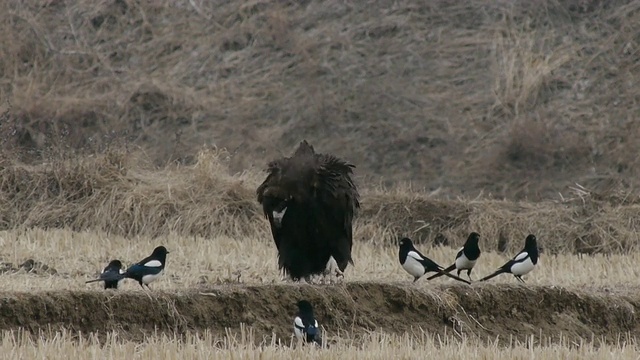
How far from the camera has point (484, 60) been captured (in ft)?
89.6

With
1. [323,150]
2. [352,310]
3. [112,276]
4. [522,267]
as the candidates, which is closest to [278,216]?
[352,310]

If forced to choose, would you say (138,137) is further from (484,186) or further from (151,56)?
(484,186)

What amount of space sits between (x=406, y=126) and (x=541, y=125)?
2.64 metres

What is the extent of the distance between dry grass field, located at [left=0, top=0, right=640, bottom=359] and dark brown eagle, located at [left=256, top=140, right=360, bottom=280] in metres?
0.45

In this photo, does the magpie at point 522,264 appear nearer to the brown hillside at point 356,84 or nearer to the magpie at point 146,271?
the magpie at point 146,271

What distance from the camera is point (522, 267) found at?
1462 cm

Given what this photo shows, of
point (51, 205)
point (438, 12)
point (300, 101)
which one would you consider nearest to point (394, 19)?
point (438, 12)

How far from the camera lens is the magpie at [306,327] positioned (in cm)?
1149

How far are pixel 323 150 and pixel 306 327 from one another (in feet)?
44.9

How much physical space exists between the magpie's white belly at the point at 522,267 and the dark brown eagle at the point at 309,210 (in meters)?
2.06

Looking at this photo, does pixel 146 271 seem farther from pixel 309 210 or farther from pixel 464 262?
pixel 464 262

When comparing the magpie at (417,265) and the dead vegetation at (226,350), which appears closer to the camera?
the dead vegetation at (226,350)

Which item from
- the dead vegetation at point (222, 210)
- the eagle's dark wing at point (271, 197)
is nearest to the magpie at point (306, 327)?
the eagle's dark wing at point (271, 197)

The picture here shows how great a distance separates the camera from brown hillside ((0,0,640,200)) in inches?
968
